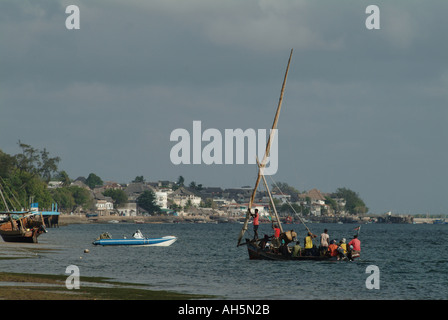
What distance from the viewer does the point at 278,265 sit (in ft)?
193

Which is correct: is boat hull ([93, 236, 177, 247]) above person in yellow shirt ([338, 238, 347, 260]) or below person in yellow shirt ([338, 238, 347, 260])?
below

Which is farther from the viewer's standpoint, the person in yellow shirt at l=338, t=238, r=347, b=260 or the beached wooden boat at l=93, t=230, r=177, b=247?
the beached wooden boat at l=93, t=230, r=177, b=247

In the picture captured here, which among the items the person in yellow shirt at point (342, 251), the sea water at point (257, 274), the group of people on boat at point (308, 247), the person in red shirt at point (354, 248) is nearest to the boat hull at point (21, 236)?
the sea water at point (257, 274)

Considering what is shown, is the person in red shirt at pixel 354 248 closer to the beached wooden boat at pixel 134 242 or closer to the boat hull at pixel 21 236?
the beached wooden boat at pixel 134 242

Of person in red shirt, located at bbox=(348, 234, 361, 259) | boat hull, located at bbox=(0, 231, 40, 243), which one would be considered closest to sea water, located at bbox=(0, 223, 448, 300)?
person in red shirt, located at bbox=(348, 234, 361, 259)

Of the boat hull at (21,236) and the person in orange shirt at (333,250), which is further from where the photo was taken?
the boat hull at (21,236)

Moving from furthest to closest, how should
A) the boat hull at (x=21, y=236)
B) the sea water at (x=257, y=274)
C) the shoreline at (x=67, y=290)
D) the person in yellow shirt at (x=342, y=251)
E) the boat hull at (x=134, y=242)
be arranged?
the boat hull at (x=134, y=242)
the boat hull at (x=21, y=236)
the person in yellow shirt at (x=342, y=251)
the sea water at (x=257, y=274)
the shoreline at (x=67, y=290)

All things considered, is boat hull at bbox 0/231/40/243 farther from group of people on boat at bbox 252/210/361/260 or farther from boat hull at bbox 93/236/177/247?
group of people on boat at bbox 252/210/361/260

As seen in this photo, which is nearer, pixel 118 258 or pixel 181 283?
pixel 181 283

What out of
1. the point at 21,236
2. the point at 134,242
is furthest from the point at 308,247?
the point at 21,236
